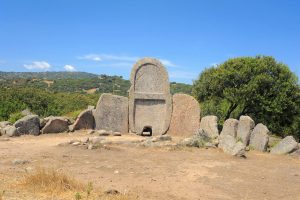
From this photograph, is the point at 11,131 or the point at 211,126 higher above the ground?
the point at 211,126

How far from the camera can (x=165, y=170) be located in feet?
36.3

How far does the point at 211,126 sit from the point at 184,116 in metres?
1.76

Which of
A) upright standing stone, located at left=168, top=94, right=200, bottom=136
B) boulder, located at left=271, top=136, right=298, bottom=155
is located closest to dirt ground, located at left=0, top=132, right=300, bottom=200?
boulder, located at left=271, top=136, right=298, bottom=155

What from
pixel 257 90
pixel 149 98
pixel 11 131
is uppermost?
pixel 257 90

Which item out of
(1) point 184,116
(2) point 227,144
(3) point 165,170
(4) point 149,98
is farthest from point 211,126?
(3) point 165,170

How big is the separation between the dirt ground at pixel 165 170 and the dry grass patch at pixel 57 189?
1.06ft

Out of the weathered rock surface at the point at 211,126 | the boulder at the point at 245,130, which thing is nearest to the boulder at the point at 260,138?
the boulder at the point at 245,130

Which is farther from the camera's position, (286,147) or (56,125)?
(56,125)

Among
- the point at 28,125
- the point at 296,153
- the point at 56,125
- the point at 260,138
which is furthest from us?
the point at 56,125

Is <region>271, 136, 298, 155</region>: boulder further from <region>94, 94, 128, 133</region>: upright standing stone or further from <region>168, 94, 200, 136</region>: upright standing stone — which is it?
<region>94, 94, 128, 133</region>: upright standing stone

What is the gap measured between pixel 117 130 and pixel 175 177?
859cm

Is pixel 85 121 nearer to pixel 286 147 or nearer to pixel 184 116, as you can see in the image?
pixel 184 116

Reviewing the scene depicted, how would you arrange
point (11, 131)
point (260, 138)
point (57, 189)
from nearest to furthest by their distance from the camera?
point (57, 189) → point (260, 138) → point (11, 131)

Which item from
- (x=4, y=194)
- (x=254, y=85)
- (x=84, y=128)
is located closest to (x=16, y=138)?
(x=84, y=128)
